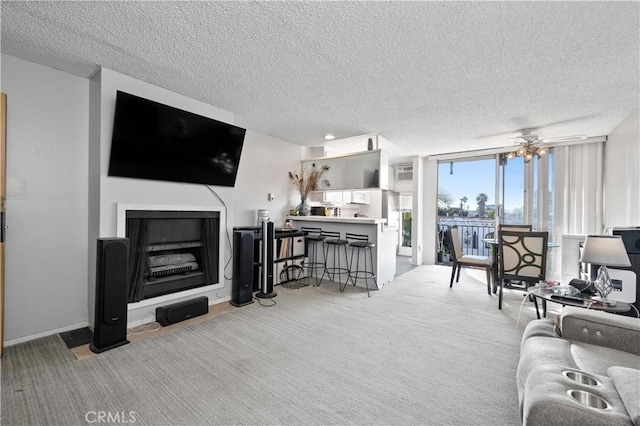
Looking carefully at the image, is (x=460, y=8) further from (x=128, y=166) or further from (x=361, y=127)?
(x=128, y=166)

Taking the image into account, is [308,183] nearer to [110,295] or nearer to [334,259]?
[334,259]

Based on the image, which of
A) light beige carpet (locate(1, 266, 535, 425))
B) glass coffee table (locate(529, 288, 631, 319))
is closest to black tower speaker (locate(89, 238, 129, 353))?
light beige carpet (locate(1, 266, 535, 425))

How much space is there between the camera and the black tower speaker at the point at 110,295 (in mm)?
2330

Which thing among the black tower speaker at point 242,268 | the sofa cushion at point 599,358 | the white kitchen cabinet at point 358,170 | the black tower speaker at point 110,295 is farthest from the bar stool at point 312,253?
the sofa cushion at point 599,358

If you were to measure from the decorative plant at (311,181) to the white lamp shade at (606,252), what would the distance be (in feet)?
12.4

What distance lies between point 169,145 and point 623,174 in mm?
6057

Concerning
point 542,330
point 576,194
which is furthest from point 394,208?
point 542,330

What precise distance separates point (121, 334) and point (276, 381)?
156 cm

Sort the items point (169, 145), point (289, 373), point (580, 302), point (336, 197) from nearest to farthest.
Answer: point (289, 373) < point (580, 302) < point (169, 145) < point (336, 197)

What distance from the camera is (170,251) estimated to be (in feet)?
10.7

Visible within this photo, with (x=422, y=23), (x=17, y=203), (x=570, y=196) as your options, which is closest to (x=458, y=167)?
(x=570, y=196)

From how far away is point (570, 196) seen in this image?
195 inches

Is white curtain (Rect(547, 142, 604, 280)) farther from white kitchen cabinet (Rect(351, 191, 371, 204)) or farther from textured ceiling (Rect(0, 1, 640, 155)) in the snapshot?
white kitchen cabinet (Rect(351, 191, 371, 204))

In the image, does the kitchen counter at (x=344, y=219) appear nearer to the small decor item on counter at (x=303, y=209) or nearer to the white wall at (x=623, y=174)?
the small decor item on counter at (x=303, y=209)
